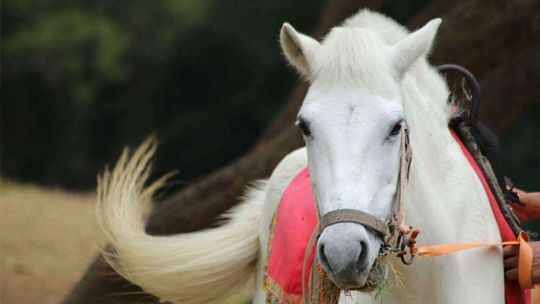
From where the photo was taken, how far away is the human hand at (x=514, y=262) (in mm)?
3615

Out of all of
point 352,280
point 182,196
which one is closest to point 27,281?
point 182,196

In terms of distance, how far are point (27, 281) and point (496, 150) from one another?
443 centimetres

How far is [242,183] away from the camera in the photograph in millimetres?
5941

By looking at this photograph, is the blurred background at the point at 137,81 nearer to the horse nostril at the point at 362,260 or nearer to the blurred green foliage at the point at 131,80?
the blurred green foliage at the point at 131,80

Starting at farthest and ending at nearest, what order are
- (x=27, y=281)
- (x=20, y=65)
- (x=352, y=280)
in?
(x=20, y=65)
(x=27, y=281)
(x=352, y=280)

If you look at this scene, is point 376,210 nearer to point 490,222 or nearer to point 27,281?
Result: point 490,222

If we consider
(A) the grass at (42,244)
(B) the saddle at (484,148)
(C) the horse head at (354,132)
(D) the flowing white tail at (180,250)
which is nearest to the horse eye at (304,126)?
(C) the horse head at (354,132)

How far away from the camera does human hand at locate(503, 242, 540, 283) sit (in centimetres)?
362

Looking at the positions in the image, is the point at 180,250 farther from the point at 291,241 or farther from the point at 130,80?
the point at 130,80

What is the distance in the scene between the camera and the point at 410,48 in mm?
3186

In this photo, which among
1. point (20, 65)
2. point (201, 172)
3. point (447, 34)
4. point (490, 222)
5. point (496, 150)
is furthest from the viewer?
point (20, 65)

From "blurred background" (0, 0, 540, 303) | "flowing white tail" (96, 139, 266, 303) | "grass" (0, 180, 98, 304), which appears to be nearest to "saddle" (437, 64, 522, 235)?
"flowing white tail" (96, 139, 266, 303)

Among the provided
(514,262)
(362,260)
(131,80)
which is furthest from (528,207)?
(131,80)

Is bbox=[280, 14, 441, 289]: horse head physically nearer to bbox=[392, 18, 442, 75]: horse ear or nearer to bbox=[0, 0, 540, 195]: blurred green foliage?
bbox=[392, 18, 442, 75]: horse ear
